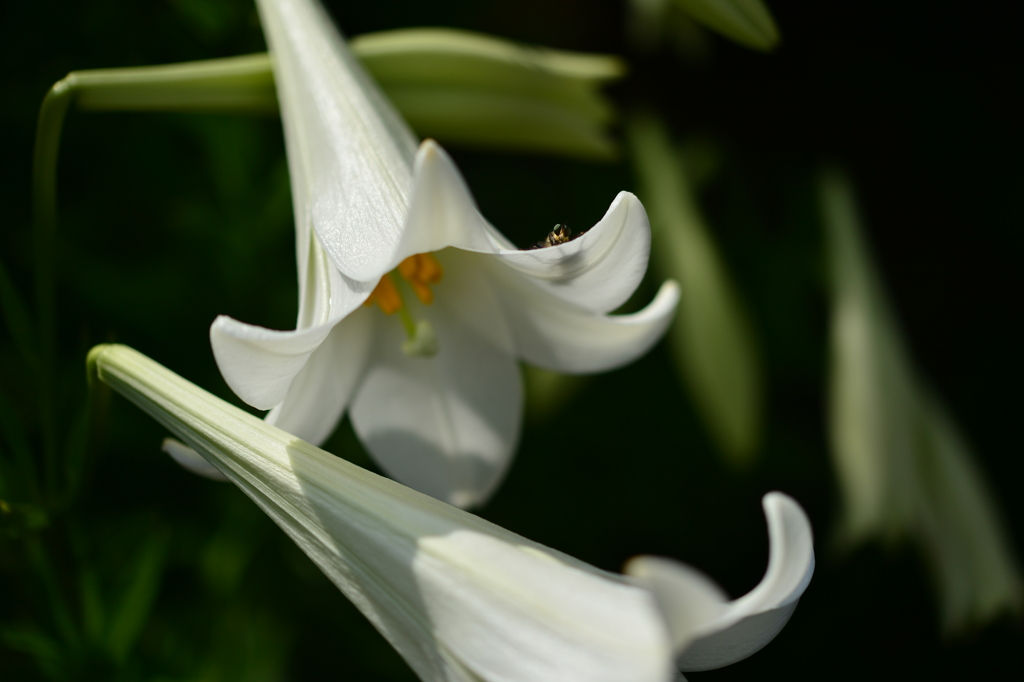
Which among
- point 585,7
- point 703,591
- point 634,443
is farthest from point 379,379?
point 585,7

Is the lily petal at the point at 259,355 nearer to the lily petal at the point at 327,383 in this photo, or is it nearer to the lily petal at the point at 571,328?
the lily petal at the point at 327,383

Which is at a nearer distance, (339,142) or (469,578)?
(469,578)

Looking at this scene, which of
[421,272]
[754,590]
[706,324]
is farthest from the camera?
[706,324]

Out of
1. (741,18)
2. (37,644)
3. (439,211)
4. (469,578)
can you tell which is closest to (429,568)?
(469,578)

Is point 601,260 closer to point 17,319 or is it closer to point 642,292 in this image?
point 17,319

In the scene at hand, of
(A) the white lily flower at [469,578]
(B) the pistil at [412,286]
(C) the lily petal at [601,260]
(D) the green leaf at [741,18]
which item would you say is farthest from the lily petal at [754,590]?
(D) the green leaf at [741,18]

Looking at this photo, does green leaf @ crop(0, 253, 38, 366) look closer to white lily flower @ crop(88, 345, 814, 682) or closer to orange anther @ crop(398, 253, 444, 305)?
white lily flower @ crop(88, 345, 814, 682)
